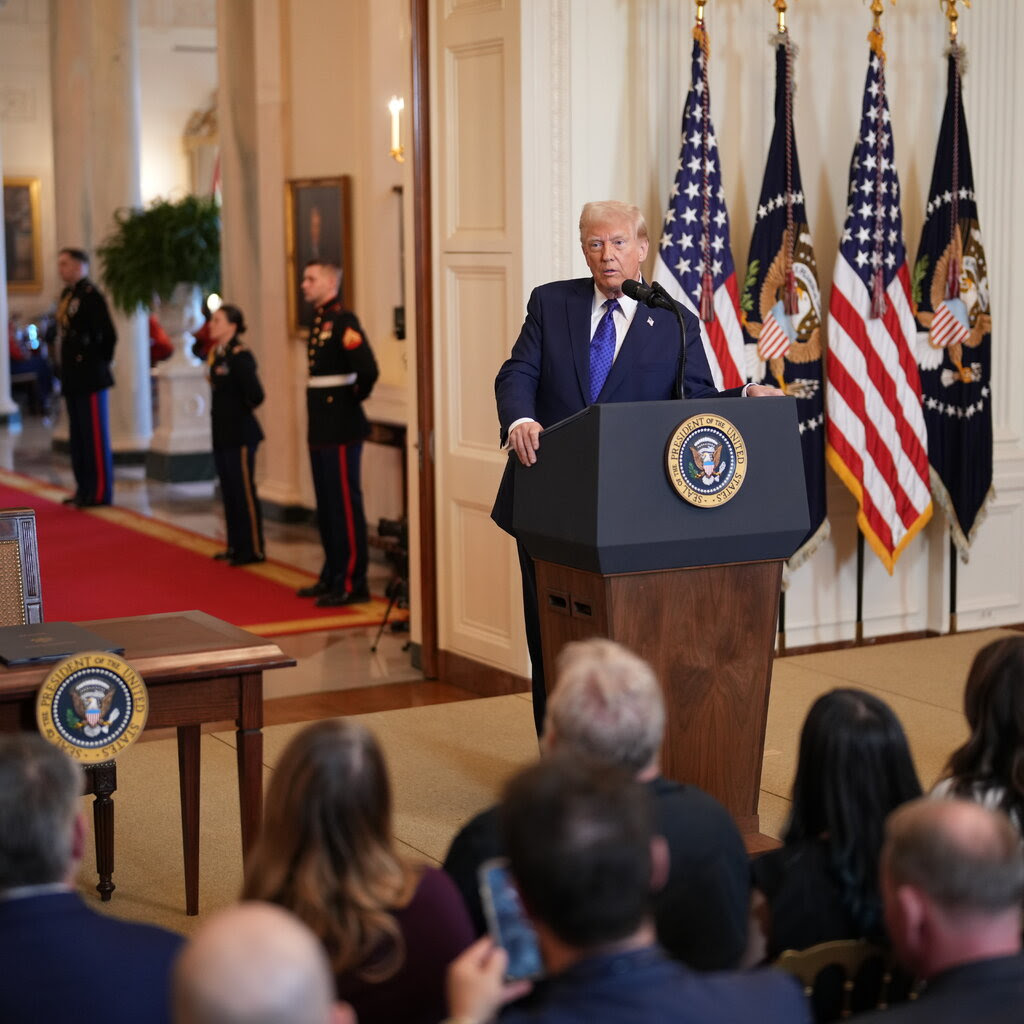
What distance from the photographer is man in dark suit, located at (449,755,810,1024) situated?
65.0 inches

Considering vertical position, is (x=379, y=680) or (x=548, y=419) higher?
(x=548, y=419)

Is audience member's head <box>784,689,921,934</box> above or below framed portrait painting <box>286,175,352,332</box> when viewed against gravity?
below

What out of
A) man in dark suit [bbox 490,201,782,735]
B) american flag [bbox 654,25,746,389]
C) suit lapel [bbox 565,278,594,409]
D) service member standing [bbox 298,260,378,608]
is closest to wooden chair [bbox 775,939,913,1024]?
man in dark suit [bbox 490,201,782,735]

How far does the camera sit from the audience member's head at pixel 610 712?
2301mm

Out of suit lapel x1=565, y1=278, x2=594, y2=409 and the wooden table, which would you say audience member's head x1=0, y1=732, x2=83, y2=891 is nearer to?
the wooden table

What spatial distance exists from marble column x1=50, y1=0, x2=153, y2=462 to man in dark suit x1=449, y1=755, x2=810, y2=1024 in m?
11.9

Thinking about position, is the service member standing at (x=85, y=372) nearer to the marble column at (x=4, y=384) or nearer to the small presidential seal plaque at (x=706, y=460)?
the marble column at (x=4, y=384)

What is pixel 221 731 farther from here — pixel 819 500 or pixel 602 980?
A: pixel 602 980

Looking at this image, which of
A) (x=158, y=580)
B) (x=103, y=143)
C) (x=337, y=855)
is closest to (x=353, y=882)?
(x=337, y=855)

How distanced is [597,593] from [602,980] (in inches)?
84.4

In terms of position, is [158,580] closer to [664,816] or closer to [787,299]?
[787,299]

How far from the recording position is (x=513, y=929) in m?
1.94

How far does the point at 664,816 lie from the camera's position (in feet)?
7.71

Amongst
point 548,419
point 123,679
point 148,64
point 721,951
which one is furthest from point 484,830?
point 148,64
